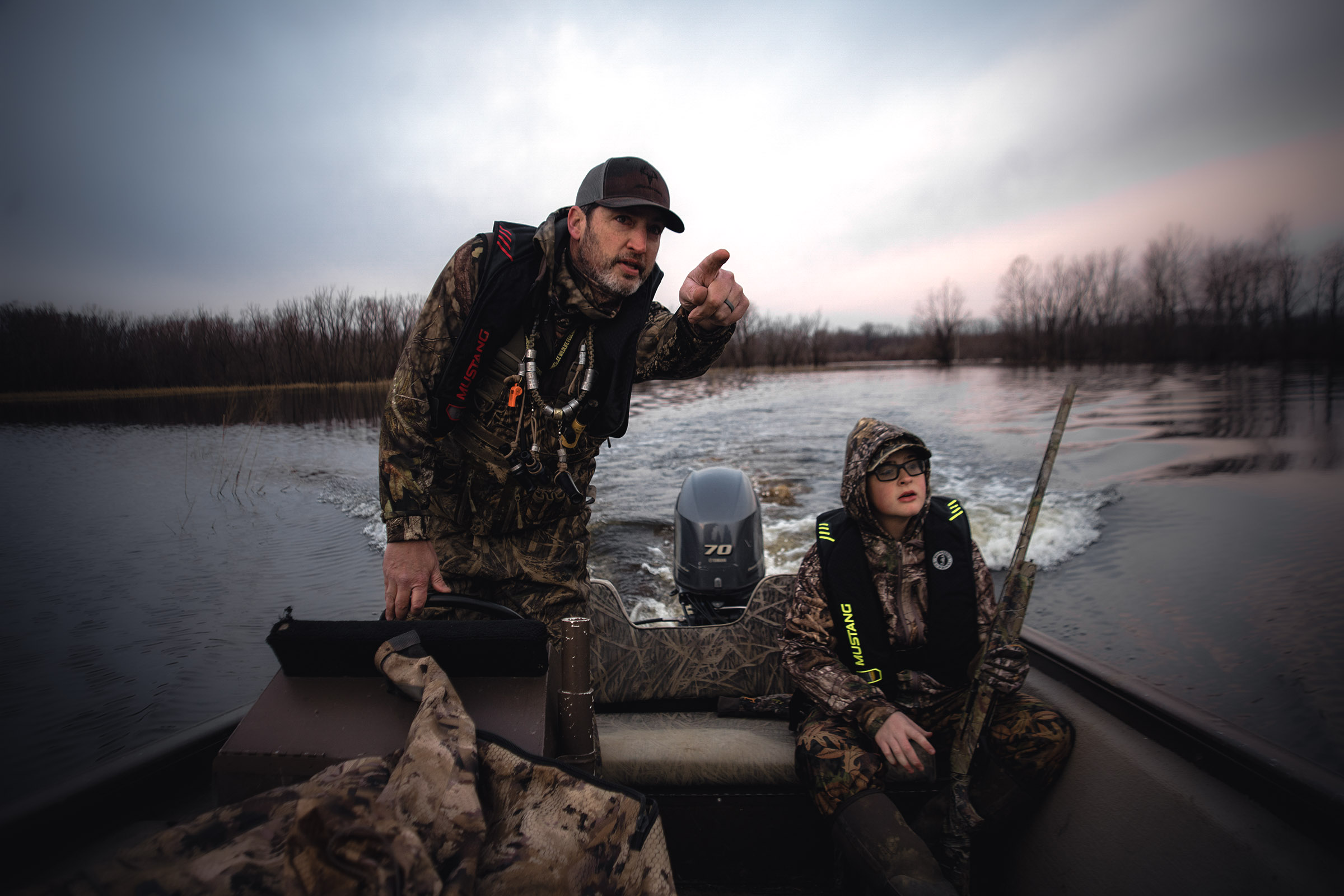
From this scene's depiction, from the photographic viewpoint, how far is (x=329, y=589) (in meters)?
6.31

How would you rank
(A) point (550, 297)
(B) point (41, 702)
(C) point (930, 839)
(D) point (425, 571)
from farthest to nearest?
(B) point (41, 702) < (A) point (550, 297) < (C) point (930, 839) < (D) point (425, 571)

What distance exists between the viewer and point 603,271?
212cm

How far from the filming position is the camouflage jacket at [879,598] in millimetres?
2166

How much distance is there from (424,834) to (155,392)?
12079 mm

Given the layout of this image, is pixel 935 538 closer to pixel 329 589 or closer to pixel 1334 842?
pixel 1334 842

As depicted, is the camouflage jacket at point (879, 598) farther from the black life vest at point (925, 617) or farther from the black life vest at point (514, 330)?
the black life vest at point (514, 330)

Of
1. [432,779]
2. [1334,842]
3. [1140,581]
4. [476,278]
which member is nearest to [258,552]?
[476,278]

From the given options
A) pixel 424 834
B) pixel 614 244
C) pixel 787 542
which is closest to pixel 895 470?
pixel 614 244

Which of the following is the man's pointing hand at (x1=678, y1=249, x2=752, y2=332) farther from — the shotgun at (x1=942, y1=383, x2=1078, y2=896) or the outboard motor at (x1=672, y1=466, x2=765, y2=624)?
the outboard motor at (x1=672, y1=466, x2=765, y2=624)

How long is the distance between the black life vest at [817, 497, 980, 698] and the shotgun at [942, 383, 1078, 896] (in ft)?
0.55

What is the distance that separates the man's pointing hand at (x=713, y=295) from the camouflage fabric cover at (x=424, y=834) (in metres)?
1.36

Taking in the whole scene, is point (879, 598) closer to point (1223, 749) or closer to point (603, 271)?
point (1223, 749)

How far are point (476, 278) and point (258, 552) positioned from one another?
700cm

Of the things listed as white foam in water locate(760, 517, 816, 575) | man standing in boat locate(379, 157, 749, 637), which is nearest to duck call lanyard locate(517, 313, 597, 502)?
man standing in boat locate(379, 157, 749, 637)
